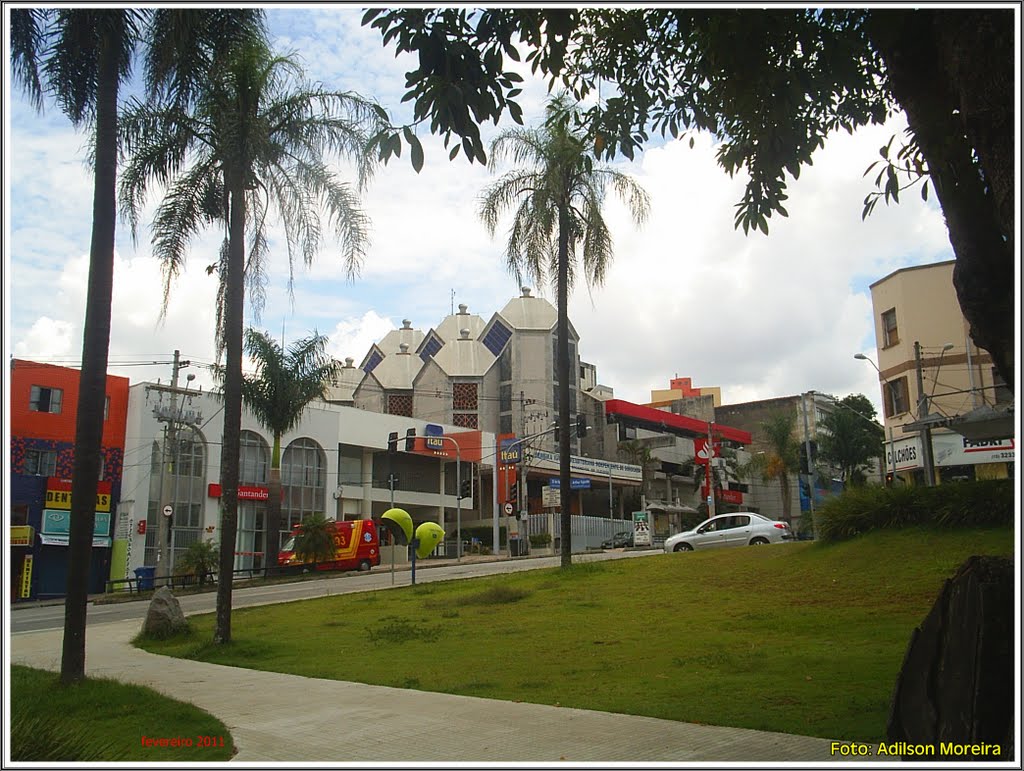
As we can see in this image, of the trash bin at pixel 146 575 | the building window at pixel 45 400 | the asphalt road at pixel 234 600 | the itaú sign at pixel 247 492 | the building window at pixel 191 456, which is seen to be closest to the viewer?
the asphalt road at pixel 234 600

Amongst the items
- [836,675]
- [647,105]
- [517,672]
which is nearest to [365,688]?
[517,672]

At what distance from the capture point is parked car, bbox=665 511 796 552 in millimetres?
29281

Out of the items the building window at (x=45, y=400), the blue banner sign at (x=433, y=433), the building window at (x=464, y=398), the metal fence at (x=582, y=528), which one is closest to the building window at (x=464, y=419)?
the building window at (x=464, y=398)

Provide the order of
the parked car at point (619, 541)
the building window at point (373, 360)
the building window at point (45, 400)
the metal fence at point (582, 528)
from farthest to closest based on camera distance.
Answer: the building window at point (373, 360) → the parked car at point (619, 541) → the metal fence at point (582, 528) → the building window at point (45, 400)

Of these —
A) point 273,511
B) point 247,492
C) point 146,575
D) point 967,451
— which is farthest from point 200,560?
point 967,451

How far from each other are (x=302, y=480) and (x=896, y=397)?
29.9 m

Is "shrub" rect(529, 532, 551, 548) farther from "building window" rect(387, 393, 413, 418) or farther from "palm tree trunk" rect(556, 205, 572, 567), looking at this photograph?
"palm tree trunk" rect(556, 205, 572, 567)

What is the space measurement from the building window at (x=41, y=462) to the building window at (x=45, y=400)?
1.70 m

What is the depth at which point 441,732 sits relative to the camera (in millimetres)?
7254

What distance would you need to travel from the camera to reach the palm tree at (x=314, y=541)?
3703 centimetres

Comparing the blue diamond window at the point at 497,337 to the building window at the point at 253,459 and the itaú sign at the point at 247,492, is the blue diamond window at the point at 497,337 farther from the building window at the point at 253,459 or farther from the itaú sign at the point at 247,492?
the itaú sign at the point at 247,492

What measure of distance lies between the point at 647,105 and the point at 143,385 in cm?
Answer: 3849

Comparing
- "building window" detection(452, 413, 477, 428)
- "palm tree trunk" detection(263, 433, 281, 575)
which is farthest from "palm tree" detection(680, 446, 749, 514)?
"palm tree trunk" detection(263, 433, 281, 575)

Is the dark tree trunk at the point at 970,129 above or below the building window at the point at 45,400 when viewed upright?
below
